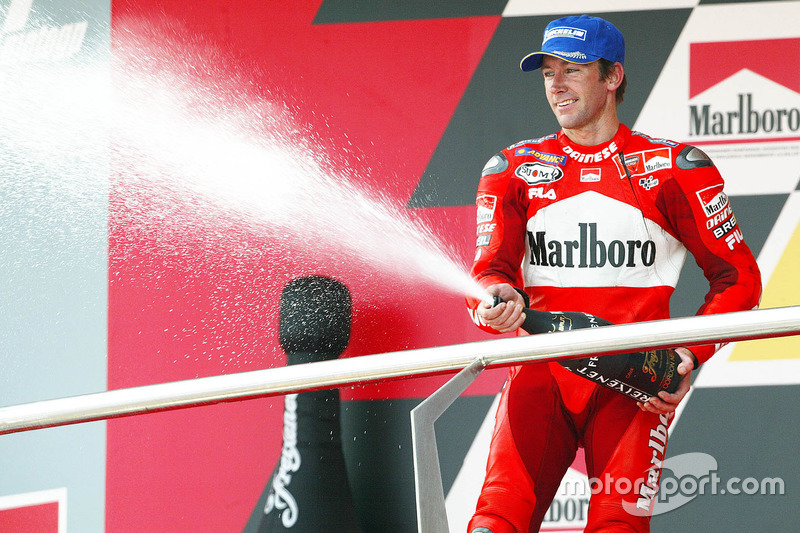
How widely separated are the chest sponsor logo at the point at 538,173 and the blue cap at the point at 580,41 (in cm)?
20

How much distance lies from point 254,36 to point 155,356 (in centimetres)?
94

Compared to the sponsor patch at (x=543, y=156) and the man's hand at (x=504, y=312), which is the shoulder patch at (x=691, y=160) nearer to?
the sponsor patch at (x=543, y=156)

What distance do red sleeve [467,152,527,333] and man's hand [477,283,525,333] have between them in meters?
0.13

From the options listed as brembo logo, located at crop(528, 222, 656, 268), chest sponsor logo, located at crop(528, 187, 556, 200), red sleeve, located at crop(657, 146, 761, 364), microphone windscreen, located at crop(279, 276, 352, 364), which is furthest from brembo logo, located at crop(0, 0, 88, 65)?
red sleeve, located at crop(657, 146, 761, 364)

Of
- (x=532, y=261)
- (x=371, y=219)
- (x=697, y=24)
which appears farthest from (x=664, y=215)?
(x=697, y=24)

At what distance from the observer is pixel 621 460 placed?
1.48m

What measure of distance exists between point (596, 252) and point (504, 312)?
294 millimetres

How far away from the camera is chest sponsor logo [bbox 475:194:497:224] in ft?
5.45

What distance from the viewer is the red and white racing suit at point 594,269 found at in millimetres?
1486

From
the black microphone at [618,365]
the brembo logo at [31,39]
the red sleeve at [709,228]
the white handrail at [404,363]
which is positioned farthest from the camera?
the brembo logo at [31,39]

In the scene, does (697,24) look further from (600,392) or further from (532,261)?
(600,392)

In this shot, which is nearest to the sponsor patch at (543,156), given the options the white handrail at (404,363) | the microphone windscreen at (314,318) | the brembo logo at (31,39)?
the white handrail at (404,363)

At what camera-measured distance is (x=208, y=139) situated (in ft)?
8.73

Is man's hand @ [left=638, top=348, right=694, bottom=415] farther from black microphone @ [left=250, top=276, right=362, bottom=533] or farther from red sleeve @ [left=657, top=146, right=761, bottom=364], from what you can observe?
black microphone @ [left=250, top=276, right=362, bottom=533]
